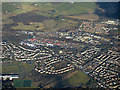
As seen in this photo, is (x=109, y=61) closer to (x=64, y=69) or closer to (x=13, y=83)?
(x=64, y=69)

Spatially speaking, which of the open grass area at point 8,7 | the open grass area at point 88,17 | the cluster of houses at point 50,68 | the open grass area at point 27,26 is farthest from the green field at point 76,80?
the open grass area at point 8,7

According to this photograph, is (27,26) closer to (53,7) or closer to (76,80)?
(53,7)

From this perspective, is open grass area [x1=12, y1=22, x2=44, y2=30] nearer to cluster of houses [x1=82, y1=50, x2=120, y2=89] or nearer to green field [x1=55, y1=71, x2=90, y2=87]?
cluster of houses [x1=82, y1=50, x2=120, y2=89]

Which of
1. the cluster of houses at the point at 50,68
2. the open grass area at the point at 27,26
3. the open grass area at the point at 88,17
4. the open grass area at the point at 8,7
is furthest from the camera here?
the open grass area at the point at 8,7

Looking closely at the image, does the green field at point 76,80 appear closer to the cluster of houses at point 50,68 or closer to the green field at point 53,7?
the cluster of houses at point 50,68

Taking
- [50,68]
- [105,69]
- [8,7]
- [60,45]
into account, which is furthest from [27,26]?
[105,69]

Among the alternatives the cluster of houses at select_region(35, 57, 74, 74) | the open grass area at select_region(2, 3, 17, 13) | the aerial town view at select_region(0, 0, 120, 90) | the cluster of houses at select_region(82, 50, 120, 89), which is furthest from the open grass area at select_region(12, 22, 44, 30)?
the cluster of houses at select_region(82, 50, 120, 89)

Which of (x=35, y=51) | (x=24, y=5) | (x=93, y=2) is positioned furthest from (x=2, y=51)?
(x=93, y=2)
